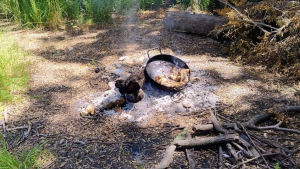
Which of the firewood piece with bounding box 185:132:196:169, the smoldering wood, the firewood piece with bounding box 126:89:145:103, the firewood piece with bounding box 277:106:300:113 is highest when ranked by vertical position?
the smoldering wood

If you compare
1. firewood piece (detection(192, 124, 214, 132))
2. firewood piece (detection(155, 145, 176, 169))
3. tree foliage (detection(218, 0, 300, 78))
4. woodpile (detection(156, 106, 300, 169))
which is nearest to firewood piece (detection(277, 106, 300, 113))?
woodpile (detection(156, 106, 300, 169))

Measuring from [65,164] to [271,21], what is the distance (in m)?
4.28

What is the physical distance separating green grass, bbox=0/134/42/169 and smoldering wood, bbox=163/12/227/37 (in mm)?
4355

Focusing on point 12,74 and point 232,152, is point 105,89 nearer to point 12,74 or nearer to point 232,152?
point 12,74

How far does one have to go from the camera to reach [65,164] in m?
2.78

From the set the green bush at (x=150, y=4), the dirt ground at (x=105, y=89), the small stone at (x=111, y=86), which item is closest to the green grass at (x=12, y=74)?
the dirt ground at (x=105, y=89)

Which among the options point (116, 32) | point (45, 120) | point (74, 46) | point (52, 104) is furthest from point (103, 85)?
point (116, 32)

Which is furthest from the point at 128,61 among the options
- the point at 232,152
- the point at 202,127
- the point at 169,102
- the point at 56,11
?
the point at 56,11

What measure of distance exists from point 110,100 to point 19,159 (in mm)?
1310

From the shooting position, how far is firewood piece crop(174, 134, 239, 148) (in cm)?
286

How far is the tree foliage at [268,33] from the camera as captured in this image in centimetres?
449

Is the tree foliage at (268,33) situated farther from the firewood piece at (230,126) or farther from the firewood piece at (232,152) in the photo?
the firewood piece at (232,152)

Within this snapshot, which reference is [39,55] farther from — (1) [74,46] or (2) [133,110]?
(2) [133,110]

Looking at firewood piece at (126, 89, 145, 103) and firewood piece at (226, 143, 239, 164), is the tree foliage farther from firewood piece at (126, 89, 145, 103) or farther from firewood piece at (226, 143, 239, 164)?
firewood piece at (126, 89, 145, 103)
